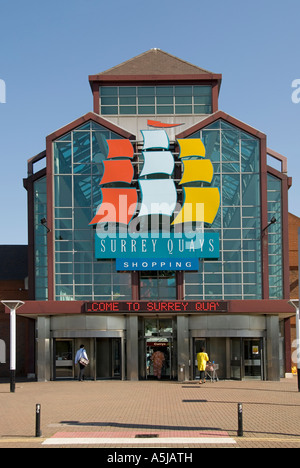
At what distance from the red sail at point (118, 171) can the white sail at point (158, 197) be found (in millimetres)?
770

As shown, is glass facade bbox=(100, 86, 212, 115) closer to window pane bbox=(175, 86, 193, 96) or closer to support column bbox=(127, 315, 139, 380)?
window pane bbox=(175, 86, 193, 96)

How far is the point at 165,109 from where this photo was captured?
134 feet

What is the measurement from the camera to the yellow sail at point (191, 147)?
37.1 m

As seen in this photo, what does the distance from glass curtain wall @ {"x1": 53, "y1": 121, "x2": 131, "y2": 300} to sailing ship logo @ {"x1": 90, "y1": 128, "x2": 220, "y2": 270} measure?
64 cm

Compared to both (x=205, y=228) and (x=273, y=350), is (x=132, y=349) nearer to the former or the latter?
(x=273, y=350)

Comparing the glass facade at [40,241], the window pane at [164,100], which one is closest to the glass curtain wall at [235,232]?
the window pane at [164,100]

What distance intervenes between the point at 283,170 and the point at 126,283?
10.4 meters

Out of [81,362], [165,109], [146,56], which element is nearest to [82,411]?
[81,362]

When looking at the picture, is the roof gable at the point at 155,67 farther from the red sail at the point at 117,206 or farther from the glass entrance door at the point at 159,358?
the glass entrance door at the point at 159,358

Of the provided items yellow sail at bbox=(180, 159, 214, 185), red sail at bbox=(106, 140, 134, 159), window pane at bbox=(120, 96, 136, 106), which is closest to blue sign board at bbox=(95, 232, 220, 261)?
yellow sail at bbox=(180, 159, 214, 185)

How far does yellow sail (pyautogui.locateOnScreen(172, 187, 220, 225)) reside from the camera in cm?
3647

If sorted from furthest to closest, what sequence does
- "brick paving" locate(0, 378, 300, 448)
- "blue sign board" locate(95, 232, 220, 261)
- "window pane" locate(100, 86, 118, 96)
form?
"window pane" locate(100, 86, 118, 96)
"blue sign board" locate(95, 232, 220, 261)
"brick paving" locate(0, 378, 300, 448)

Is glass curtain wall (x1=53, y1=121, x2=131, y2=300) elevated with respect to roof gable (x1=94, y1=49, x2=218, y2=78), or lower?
lower
